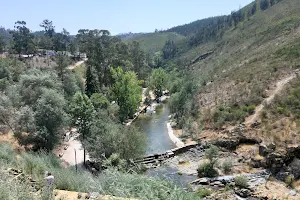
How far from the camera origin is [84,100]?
84.9 ft

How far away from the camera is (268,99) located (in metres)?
27.6

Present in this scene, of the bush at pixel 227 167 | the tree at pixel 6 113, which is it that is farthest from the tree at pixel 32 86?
the bush at pixel 227 167

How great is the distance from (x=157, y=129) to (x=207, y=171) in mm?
14542

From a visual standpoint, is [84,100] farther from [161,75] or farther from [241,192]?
[161,75]

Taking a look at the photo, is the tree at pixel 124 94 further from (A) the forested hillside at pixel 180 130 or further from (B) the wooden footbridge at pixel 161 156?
(B) the wooden footbridge at pixel 161 156

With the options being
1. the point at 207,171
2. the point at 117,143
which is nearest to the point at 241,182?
the point at 207,171

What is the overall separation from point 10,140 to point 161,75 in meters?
38.9

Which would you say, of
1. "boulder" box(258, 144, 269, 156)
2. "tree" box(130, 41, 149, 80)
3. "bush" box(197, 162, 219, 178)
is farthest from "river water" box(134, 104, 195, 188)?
"tree" box(130, 41, 149, 80)

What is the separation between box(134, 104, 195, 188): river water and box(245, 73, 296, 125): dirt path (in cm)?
738

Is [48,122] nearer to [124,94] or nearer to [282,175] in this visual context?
[124,94]

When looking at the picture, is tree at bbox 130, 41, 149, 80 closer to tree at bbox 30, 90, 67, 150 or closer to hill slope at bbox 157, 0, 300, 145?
hill slope at bbox 157, 0, 300, 145

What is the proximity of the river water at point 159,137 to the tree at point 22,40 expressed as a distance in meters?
34.7

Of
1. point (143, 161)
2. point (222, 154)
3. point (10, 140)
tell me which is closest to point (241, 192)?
point (222, 154)

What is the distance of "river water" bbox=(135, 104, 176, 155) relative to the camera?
28028mm
